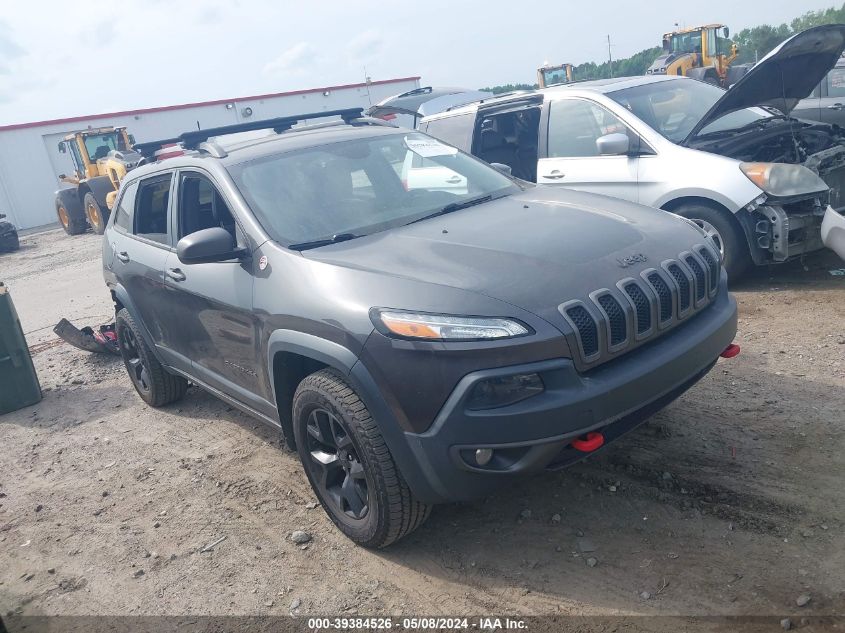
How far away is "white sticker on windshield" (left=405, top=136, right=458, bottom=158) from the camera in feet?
14.7

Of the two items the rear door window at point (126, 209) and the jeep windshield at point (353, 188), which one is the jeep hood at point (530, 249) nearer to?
the jeep windshield at point (353, 188)

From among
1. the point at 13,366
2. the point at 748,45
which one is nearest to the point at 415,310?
the point at 13,366

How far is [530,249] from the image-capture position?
317 cm

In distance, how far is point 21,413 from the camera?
19.9 feet

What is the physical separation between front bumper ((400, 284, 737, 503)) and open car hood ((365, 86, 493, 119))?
6.36 m

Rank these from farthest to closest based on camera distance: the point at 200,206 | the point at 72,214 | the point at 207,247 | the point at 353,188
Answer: the point at 72,214
the point at 200,206
the point at 353,188
the point at 207,247

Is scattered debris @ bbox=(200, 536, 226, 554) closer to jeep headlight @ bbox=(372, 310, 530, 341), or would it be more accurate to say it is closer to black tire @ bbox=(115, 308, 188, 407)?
jeep headlight @ bbox=(372, 310, 530, 341)

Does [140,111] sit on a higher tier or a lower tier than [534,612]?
higher

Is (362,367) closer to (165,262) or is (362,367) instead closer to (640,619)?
(640,619)

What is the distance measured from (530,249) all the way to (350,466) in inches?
50.0

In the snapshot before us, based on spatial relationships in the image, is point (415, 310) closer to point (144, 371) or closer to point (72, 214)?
point (144, 371)

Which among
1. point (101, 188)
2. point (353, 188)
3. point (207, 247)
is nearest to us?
point (207, 247)

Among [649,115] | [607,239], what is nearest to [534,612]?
[607,239]

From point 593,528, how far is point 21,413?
16.7 ft
